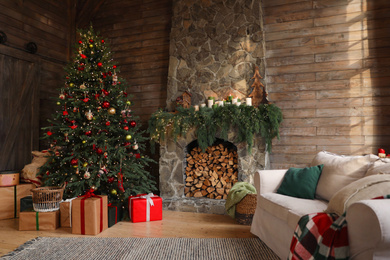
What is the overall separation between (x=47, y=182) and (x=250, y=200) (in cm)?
249

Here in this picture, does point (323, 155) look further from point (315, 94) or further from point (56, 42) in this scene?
point (56, 42)

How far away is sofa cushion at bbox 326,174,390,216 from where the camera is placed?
152 cm

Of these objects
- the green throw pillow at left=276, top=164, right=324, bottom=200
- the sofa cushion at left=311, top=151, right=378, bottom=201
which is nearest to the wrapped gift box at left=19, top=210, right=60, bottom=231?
the green throw pillow at left=276, top=164, right=324, bottom=200

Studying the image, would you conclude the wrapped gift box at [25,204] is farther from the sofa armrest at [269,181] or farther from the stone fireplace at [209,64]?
the sofa armrest at [269,181]

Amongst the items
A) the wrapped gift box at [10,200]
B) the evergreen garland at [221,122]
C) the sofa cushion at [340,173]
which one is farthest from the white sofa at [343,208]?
the wrapped gift box at [10,200]

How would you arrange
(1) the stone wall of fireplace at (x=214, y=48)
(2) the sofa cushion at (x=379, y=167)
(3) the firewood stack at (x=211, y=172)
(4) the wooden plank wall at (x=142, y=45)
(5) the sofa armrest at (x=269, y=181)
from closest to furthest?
(2) the sofa cushion at (x=379, y=167) < (5) the sofa armrest at (x=269, y=181) < (3) the firewood stack at (x=211, y=172) < (1) the stone wall of fireplace at (x=214, y=48) < (4) the wooden plank wall at (x=142, y=45)

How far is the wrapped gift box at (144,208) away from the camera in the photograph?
3.33 meters

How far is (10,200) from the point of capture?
3518mm

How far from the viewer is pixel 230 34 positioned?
14.0ft

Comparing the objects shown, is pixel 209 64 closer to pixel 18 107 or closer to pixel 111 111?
pixel 111 111

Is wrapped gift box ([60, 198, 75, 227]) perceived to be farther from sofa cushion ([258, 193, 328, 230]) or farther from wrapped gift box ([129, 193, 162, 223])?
sofa cushion ([258, 193, 328, 230])

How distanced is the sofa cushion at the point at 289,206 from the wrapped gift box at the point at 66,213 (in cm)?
207

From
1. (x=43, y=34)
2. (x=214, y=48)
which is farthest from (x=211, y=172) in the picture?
(x=43, y=34)

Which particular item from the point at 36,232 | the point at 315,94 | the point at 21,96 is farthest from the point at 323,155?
the point at 21,96
